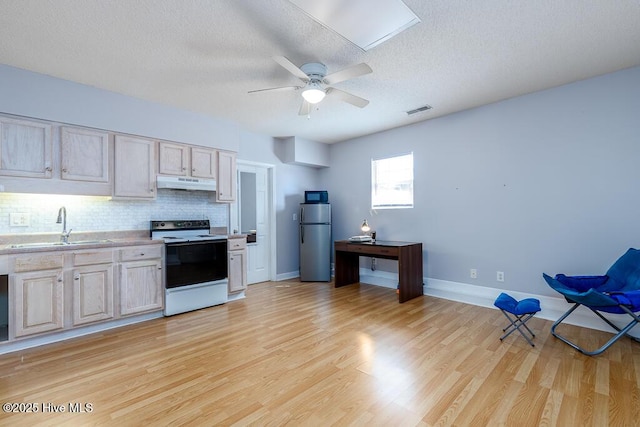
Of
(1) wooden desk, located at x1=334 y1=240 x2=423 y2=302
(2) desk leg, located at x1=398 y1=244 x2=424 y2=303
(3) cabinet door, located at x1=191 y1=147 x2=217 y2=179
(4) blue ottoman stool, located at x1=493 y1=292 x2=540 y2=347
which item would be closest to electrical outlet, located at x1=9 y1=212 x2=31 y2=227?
(3) cabinet door, located at x1=191 y1=147 x2=217 y2=179

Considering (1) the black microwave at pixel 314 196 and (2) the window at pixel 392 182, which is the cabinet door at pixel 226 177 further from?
(2) the window at pixel 392 182

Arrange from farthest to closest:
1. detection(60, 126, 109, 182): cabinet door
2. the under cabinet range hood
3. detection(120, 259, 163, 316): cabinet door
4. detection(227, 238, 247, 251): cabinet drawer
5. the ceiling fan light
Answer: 1. detection(227, 238, 247, 251): cabinet drawer
2. the under cabinet range hood
3. detection(120, 259, 163, 316): cabinet door
4. detection(60, 126, 109, 182): cabinet door
5. the ceiling fan light

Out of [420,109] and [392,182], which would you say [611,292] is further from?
[392,182]

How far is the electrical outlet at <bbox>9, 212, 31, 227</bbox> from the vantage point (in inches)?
116

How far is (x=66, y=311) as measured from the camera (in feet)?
9.38

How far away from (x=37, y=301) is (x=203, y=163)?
2.28 meters

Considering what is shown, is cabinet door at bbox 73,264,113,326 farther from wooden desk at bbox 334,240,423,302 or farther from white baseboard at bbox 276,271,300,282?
wooden desk at bbox 334,240,423,302

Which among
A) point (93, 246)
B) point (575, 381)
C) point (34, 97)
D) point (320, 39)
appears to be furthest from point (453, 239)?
point (34, 97)

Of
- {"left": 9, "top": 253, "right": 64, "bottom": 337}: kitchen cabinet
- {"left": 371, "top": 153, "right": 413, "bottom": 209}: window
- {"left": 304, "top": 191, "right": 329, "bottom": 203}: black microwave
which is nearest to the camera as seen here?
{"left": 9, "top": 253, "right": 64, "bottom": 337}: kitchen cabinet

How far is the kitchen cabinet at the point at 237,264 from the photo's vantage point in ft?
13.6

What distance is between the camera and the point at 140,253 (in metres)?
3.33

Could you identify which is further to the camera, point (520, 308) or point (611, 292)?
point (520, 308)

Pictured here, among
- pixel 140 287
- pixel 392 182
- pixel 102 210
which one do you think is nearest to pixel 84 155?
pixel 102 210

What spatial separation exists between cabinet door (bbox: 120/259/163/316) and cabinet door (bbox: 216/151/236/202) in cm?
130
